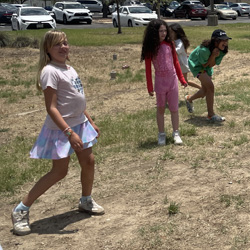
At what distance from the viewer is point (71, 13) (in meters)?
37.7

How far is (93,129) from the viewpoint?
4277 millimetres

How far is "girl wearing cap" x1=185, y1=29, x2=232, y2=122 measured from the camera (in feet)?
23.0

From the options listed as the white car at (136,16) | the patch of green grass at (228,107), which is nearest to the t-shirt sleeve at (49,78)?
the patch of green grass at (228,107)

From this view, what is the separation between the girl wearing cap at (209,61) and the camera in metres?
7.00

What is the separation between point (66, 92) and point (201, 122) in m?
3.69

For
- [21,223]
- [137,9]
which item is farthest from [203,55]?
[137,9]

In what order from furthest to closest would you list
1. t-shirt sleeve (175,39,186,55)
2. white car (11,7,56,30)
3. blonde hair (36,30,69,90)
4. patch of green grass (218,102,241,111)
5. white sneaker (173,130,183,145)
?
1. white car (11,7,56,30)
2. t-shirt sleeve (175,39,186,55)
3. patch of green grass (218,102,241,111)
4. white sneaker (173,130,183,145)
5. blonde hair (36,30,69,90)

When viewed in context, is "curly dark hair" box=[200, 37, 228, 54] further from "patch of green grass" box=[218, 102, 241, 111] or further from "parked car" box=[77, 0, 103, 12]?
"parked car" box=[77, 0, 103, 12]

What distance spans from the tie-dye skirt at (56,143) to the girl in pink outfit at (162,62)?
7.21 feet

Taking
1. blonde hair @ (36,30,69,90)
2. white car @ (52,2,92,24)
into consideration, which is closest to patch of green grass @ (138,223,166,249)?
blonde hair @ (36,30,69,90)

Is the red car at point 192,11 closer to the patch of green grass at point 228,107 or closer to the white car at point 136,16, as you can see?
the white car at point 136,16

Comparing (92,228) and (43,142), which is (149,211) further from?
(43,142)

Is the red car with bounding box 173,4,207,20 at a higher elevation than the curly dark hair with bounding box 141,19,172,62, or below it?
below

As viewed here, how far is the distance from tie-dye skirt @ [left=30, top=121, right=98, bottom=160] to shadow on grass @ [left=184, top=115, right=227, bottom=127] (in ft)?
10.8
